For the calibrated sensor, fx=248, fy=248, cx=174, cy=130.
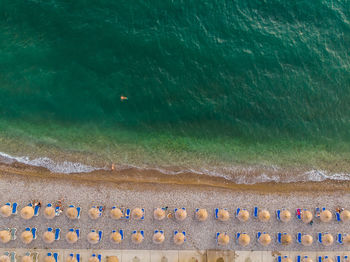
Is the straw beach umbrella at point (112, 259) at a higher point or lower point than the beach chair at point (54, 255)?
lower

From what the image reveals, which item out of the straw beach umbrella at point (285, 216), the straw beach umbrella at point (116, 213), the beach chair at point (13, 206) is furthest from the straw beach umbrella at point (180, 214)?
the beach chair at point (13, 206)

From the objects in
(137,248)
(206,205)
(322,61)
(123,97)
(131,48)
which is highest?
(131,48)

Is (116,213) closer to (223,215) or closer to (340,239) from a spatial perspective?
(223,215)

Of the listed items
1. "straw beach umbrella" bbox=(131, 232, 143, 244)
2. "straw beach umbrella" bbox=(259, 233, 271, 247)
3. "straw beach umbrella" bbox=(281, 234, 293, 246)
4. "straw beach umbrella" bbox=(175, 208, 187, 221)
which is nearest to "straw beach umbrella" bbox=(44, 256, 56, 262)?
"straw beach umbrella" bbox=(131, 232, 143, 244)

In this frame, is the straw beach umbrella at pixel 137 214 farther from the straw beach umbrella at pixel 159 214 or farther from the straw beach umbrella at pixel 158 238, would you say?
the straw beach umbrella at pixel 158 238

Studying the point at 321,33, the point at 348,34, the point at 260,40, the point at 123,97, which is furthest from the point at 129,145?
the point at 348,34

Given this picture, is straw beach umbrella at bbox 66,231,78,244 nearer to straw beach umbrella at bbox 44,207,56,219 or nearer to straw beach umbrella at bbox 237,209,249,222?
straw beach umbrella at bbox 44,207,56,219

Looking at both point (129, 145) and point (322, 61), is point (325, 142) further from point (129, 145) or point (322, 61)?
point (129, 145)
